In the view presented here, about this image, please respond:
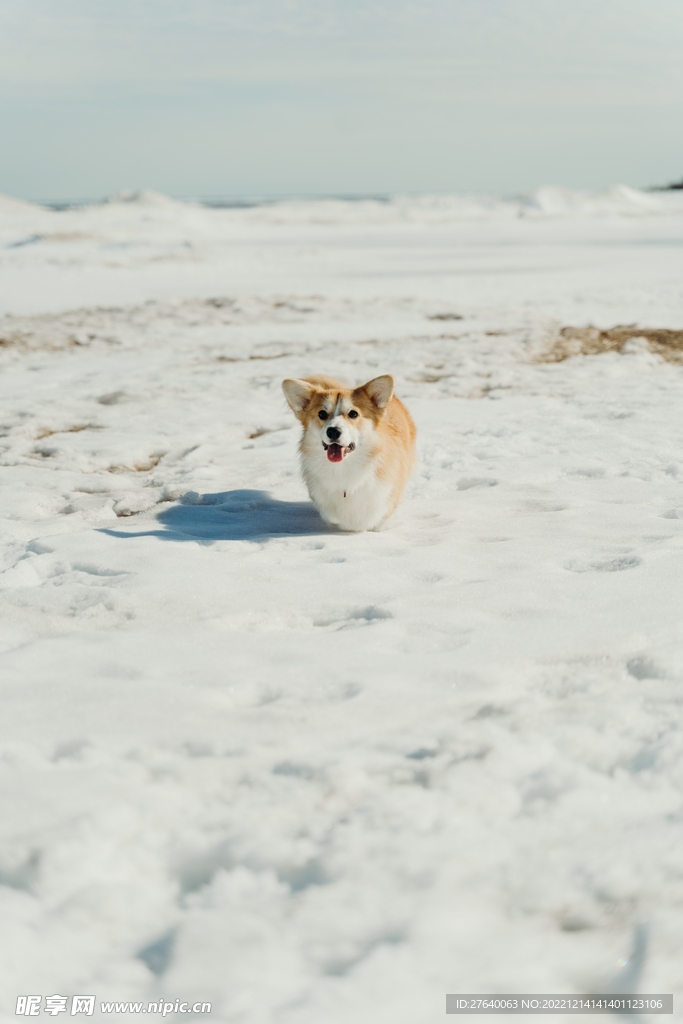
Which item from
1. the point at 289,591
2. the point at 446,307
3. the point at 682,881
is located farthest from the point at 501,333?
the point at 682,881

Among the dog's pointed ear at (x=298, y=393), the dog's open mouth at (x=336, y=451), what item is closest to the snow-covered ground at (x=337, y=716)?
the dog's open mouth at (x=336, y=451)

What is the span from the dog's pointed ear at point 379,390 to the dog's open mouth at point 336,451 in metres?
0.30

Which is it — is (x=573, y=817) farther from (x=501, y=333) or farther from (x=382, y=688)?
(x=501, y=333)

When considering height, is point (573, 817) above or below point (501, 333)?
below

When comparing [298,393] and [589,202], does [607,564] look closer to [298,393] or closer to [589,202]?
[298,393]

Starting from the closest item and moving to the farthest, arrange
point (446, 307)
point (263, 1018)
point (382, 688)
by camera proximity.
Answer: point (263, 1018) < point (382, 688) < point (446, 307)

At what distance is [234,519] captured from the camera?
15.2 feet

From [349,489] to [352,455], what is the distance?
7.0 inches

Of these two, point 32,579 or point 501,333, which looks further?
point 501,333

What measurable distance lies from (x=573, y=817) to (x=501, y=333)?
882cm

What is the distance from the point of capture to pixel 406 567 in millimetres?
3760

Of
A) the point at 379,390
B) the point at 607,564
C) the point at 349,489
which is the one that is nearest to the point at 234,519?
the point at 349,489

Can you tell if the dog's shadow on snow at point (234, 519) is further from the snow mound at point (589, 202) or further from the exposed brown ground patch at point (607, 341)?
the snow mound at point (589, 202)

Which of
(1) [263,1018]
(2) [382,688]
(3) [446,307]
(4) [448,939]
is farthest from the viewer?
(3) [446,307]
